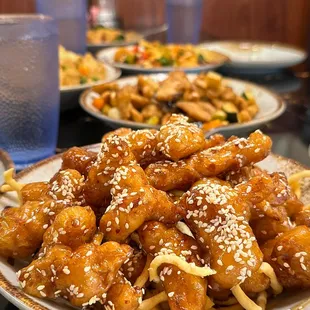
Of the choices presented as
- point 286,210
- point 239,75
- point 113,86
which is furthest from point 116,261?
point 239,75

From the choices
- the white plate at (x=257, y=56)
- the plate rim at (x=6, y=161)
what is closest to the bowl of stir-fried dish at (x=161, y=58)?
the white plate at (x=257, y=56)

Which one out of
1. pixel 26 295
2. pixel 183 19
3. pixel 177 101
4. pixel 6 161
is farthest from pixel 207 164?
pixel 183 19

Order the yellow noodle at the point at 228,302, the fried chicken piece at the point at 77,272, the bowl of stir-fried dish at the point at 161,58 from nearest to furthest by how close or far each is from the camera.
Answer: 1. the fried chicken piece at the point at 77,272
2. the yellow noodle at the point at 228,302
3. the bowl of stir-fried dish at the point at 161,58

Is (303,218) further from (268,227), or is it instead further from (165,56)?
(165,56)

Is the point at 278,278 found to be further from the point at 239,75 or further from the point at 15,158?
the point at 239,75

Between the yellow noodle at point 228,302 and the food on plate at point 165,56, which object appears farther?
the food on plate at point 165,56

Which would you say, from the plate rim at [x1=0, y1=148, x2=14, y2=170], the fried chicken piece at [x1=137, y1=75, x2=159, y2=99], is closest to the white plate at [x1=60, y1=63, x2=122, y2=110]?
the fried chicken piece at [x1=137, y1=75, x2=159, y2=99]

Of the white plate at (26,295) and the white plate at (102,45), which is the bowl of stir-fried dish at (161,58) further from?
the white plate at (26,295)

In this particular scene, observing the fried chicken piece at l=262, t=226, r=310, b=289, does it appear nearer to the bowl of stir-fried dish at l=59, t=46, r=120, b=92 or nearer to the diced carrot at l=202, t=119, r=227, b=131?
the diced carrot at l=202, t=119, r=227, b=131
